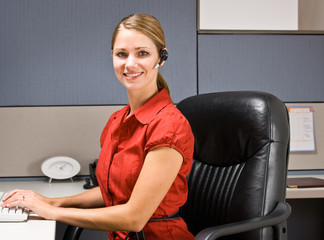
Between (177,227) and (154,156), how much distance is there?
0.24m

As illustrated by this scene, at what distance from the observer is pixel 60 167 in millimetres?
Result: 1766

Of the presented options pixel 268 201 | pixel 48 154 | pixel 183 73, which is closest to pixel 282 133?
pixel 268 201

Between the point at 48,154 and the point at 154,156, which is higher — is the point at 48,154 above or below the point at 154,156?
below

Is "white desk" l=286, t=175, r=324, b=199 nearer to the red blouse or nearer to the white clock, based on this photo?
the red blouse

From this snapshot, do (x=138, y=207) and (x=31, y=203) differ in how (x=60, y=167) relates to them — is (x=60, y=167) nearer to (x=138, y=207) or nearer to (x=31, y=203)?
(x=31, y=203)

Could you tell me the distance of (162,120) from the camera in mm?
991

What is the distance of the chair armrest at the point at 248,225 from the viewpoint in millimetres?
857

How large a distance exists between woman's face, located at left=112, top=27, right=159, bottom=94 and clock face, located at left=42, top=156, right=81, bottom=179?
810mm

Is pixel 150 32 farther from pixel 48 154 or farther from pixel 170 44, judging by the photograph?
pixel 48 154

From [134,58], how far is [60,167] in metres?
0.92

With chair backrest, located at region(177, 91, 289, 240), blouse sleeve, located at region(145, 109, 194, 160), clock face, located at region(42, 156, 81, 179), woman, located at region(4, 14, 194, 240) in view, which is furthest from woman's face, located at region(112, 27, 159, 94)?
clock face, located at region(42, 156, 81, 179)

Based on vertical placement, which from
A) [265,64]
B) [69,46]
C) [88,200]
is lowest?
[88,200]

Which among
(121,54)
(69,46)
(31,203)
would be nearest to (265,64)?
(69,46)

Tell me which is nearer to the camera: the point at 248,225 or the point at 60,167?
the point at 248,225
